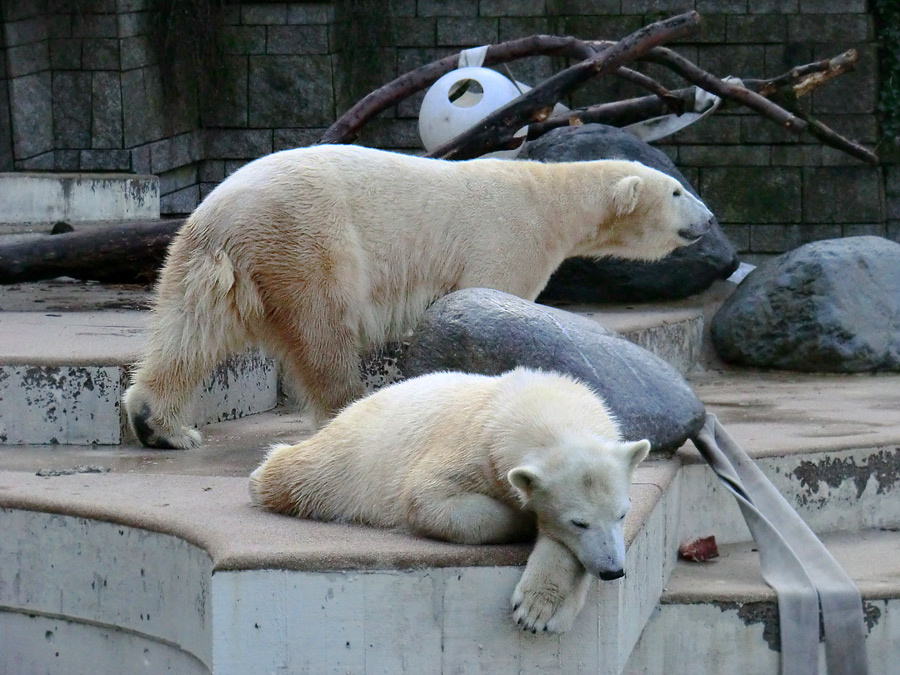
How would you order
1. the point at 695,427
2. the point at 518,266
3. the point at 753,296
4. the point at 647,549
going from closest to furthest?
the point at 647,549 → the point at 695,427 → the point at 518,266 → the point at 753,296

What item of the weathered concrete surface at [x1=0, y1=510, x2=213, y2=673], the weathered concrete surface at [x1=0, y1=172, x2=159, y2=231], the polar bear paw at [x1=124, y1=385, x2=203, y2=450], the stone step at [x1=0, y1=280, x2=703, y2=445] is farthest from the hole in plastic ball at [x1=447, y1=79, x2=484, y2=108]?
the weathered concrete surface at [x1=0, y1=510, x2=213, y2=673]

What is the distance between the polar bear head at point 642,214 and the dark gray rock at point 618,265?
969 mm

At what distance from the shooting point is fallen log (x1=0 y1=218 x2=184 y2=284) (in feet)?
18.0

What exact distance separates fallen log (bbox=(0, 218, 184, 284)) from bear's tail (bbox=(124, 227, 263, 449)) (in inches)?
64.5

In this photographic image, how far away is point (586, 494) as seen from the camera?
2.46 m

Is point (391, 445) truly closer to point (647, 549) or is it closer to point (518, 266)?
point (647, 549)

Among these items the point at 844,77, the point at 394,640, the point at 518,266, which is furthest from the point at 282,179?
the point at 844,77

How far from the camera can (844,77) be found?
8719 millimetres

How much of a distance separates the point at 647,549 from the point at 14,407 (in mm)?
2131

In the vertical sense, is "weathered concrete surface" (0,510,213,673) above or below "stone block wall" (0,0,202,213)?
below

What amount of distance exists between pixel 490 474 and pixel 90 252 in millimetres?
3372

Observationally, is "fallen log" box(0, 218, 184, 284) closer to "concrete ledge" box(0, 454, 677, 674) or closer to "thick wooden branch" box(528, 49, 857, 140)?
"thick wooden branch" box(528, 49, 857, 140)

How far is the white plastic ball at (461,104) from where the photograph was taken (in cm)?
622

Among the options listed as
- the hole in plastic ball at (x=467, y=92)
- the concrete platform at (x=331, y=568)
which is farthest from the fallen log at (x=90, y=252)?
the hole in plastic ball at (x=467, y=92)
